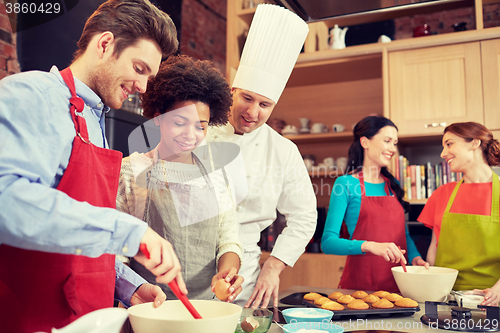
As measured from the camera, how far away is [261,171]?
69.3 inches

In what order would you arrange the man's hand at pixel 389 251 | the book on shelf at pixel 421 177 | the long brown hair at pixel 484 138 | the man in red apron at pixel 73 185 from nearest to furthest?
1. the man in red apron at pixel 73 185
2. the man's hand at pixel 389 251
3. the long brown hair at pixel 484 138
4. the book on shelf at pixel 421 177

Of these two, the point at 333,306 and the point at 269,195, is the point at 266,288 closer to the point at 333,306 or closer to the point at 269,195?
the point at 333,306

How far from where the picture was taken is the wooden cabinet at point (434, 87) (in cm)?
254

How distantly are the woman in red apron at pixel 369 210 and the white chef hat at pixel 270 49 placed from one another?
2.31 ft

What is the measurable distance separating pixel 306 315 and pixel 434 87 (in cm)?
216

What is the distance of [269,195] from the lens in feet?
5.60

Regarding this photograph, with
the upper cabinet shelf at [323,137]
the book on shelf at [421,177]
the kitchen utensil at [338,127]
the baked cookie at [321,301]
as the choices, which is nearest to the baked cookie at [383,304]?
the baked cookie at [321,301]

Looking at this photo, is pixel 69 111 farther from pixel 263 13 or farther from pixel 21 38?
pixel 21 38

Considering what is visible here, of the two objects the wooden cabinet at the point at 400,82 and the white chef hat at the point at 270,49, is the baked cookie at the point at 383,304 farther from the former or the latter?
the wooden cabinet at the point at 400,82

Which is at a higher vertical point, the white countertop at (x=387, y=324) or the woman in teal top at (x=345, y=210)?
the woman in teal top at (x=345, y=210)

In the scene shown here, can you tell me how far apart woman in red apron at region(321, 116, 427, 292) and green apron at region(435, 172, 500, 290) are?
28 centimetres

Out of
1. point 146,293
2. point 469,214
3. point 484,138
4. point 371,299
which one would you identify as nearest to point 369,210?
point 469,214

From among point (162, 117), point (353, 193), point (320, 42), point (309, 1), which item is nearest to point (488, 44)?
point (320, 42)

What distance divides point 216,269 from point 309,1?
0.89 metres
